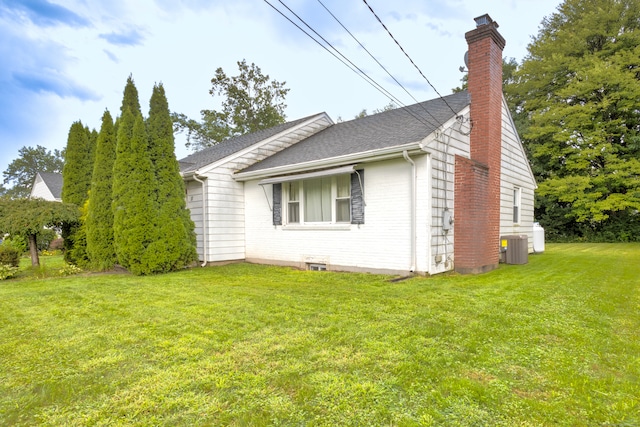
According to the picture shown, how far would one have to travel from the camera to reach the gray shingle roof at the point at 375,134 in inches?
293

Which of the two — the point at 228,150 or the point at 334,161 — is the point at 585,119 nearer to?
the point at 334,161

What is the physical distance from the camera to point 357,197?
7652 mm

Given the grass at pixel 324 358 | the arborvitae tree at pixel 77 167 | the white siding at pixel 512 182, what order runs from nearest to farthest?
the grass at pixel 324 358, the white siding at pixel 512 182, the arborvitae tree at pixel 77 167

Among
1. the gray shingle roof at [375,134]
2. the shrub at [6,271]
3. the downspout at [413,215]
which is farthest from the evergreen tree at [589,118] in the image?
the shrub at [6,271]

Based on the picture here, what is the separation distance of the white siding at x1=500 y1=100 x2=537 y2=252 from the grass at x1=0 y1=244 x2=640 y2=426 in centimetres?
469

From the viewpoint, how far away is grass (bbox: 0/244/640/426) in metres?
2.07

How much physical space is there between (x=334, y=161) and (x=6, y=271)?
313 inches

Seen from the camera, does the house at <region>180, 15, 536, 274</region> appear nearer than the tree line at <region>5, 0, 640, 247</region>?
Yes

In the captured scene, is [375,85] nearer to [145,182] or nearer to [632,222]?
[145,182]

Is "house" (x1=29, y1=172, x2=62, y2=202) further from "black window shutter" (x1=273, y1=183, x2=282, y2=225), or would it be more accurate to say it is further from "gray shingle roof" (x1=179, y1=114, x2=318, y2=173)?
"black window shutter" (x1=273, y1=183, x2=282, y2=225)

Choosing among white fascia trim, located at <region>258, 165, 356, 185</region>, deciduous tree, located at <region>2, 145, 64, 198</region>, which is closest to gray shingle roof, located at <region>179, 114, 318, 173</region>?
white fascia trim, located at <region>258, 165, 356, 185</region>

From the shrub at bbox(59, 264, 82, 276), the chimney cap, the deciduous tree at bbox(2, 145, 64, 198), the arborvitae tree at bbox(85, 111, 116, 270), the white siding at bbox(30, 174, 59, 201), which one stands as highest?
the deciduous tree at bbox(2, 145, 64, 198)

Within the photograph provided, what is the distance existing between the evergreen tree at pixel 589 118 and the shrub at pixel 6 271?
22.9 metres

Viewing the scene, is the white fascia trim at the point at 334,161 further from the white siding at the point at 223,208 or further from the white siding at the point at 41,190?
the white siding at the point at 41,190
